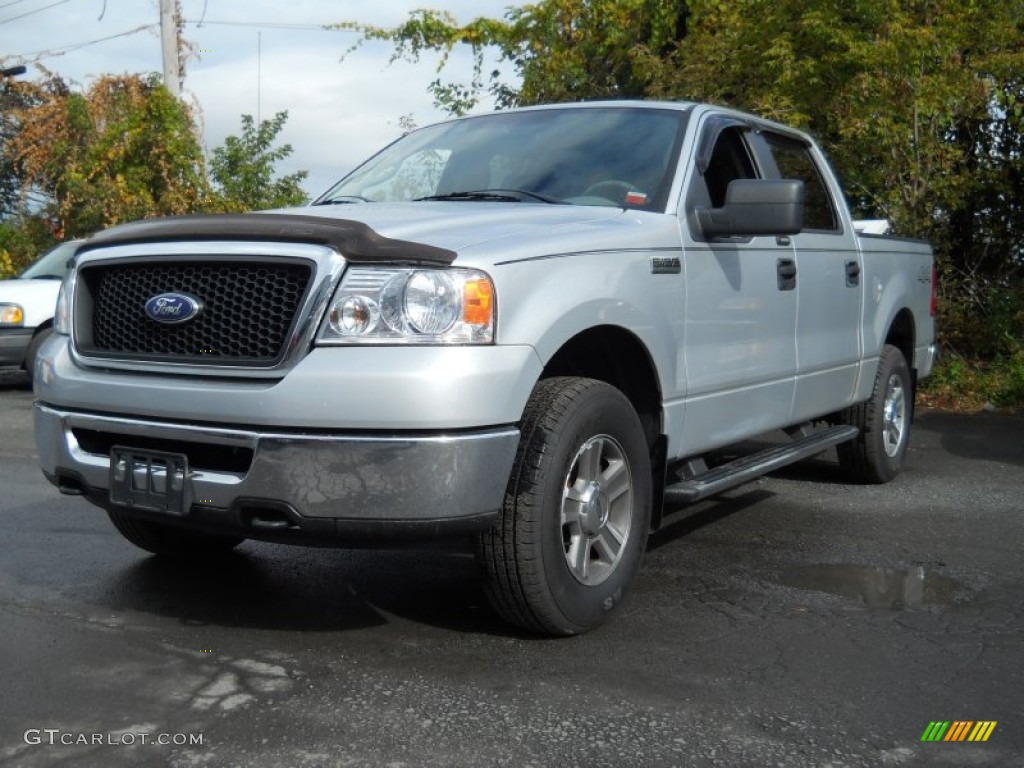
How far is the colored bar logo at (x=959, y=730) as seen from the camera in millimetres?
3225

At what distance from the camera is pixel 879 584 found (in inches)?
190

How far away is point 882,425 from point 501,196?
123 inches

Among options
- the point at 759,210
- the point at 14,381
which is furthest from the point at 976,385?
the point at 14,381

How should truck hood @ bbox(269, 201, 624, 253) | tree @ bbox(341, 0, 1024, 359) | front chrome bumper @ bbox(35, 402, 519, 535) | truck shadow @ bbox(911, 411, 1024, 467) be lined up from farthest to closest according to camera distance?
1. tree @ bbox(341, 0, 1024, 359)
2. truck shadow @ bbox(911, 411, 1024, 467)
3. truck hood @ bbox(269, 201, 624, 253)
4. front chrome bumper @ bbox(35, 402, 519, 535)

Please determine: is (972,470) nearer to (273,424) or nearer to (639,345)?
(639,345)

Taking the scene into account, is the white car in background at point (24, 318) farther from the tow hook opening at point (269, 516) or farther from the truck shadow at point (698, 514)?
the tow hook opening at point (269, 516)

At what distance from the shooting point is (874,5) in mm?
10211

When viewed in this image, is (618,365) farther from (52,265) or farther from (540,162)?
(52,265)

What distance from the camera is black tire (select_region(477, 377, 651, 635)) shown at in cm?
370

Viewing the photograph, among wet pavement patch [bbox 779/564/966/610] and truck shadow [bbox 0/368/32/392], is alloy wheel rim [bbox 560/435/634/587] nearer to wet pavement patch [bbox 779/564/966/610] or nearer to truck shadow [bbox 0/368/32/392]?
wet pavement patch [bbox 779/564/966/610]

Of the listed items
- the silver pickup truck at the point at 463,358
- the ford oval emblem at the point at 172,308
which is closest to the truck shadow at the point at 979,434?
the silver pickup truck at the point at 463,358

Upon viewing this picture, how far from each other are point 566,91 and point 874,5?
4607 mm

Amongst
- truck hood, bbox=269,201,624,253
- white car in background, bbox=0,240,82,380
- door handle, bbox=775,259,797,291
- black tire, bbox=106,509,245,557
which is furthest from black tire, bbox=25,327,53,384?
door handle, bbox=775,259,797,291

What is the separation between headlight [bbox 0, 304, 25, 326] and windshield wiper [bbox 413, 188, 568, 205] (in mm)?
8165
